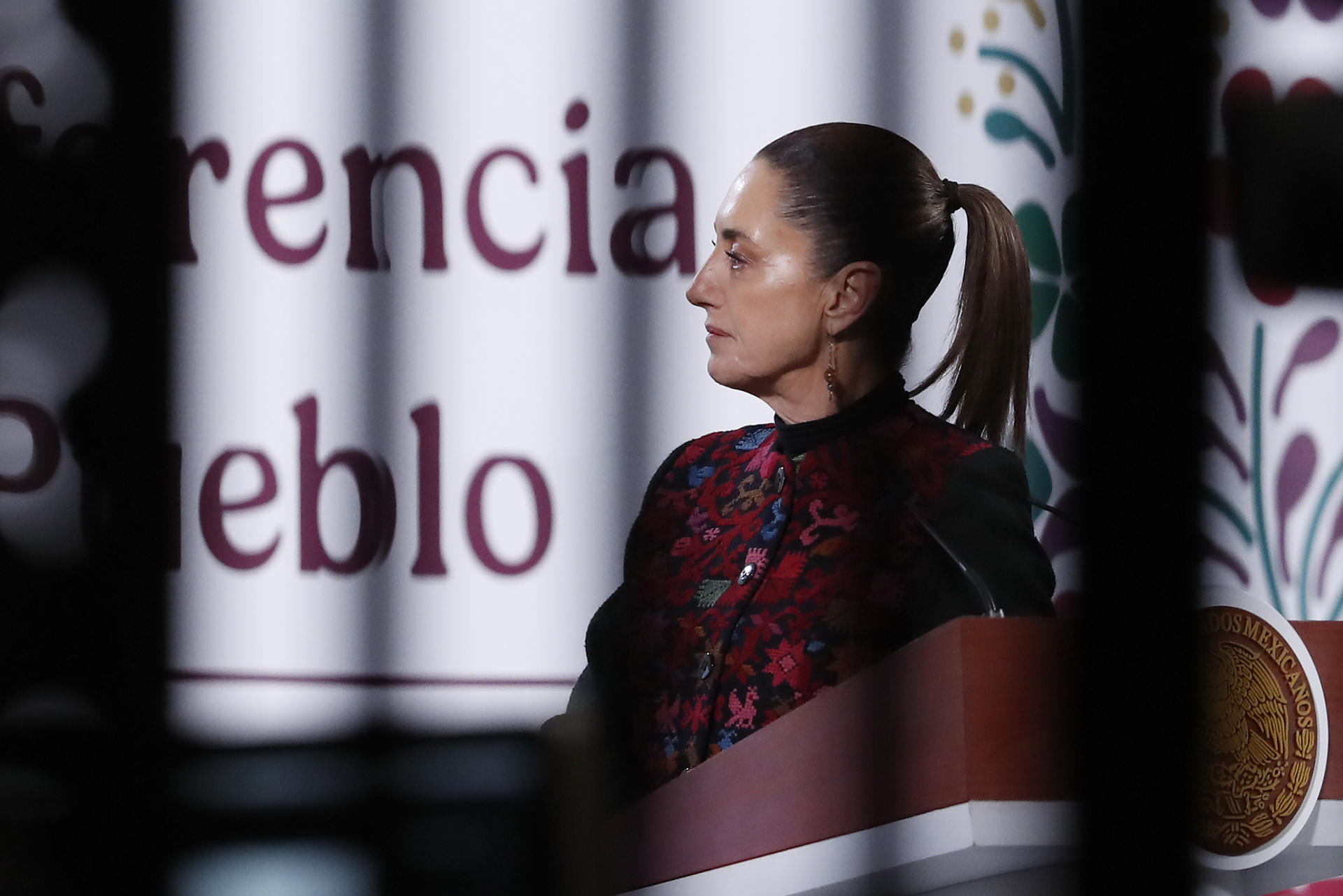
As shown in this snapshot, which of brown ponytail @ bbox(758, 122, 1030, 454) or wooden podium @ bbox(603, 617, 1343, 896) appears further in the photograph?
brown ponytail @ bbox(758, 122, 1030, 454)

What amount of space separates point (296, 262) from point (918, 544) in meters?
0.98

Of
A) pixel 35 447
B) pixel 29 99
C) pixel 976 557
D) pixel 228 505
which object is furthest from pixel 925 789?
pixel 29 99

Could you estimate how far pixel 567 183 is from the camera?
6.04 feet

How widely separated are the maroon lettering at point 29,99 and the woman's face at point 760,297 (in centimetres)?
100

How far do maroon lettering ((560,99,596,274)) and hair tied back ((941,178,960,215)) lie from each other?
0.52m

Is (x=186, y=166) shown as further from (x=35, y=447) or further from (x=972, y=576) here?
(x=972, y=576)

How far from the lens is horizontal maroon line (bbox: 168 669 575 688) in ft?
5.70

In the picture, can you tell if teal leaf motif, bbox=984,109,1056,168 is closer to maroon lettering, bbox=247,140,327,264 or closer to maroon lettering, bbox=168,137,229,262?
maroon lettering, bbox=247,140,327,264

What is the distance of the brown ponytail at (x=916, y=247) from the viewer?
65.5 inches

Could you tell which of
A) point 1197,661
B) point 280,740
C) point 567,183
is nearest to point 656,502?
point 567,183

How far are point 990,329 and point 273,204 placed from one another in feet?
3.46

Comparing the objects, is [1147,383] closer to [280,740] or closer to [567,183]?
[567,183]

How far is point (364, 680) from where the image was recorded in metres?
1.74

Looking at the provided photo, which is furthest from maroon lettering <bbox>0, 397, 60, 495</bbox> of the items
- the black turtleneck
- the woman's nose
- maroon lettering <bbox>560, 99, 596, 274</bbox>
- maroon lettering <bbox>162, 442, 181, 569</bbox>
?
the black turtleneck
